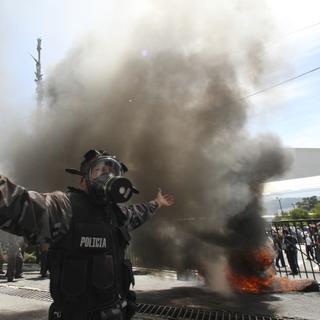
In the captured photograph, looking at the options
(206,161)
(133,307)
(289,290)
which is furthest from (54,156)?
(133,307)

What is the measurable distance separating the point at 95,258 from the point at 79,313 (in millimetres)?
297

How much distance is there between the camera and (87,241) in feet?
6.53

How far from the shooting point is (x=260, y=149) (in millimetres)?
7965

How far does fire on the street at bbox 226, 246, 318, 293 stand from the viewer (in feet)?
21.0

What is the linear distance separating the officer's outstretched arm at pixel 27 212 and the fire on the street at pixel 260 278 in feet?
17.9

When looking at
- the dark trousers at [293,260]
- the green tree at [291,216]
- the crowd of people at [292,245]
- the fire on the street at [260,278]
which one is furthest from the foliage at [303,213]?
the fire on the street at [260,278]

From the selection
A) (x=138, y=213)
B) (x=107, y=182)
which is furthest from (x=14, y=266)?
(x=107, y=182)

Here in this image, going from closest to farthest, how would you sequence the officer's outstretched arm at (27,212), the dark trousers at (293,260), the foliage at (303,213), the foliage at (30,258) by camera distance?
the officer's outstretched arm at (27,212)
the dark trousers at (293,260)
the foliage at (30,258)
the foliage at (303,213)

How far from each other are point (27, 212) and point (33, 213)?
0.04m

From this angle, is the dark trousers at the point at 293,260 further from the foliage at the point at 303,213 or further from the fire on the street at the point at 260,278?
the foliage at the point at 303,213

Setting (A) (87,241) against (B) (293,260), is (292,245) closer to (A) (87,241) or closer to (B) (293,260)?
(B) (293,260)

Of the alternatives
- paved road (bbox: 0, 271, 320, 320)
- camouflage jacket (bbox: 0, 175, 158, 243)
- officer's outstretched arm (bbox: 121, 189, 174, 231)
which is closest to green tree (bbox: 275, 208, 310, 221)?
paved road (bbox: 0, 271, 320, 320)

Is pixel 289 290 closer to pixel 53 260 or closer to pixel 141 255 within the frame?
pixel 141 255

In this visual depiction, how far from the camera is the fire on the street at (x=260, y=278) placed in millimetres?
6414
